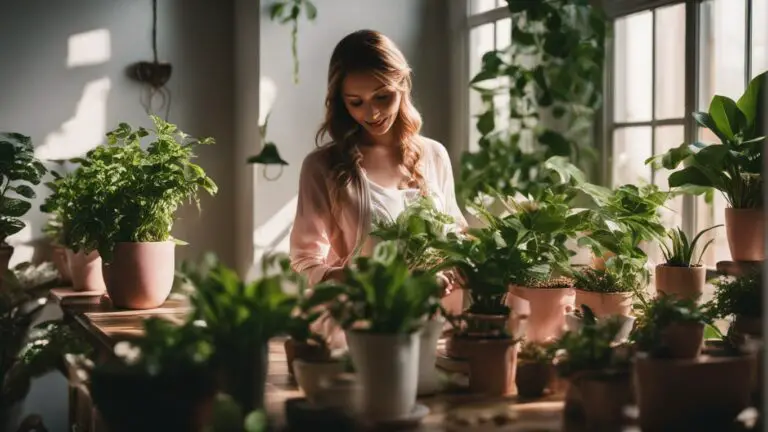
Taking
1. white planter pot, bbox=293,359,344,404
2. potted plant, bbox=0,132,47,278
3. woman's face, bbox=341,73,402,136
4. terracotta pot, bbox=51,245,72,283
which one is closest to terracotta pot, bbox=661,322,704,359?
white planter pot, bbox=293,359,344,404

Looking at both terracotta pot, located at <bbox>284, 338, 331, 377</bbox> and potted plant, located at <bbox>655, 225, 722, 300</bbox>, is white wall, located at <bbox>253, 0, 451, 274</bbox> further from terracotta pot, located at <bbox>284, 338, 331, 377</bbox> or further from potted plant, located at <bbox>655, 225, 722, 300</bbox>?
→ terracotta pot, located at <bbox>284, 338, 331, 377</bbox>

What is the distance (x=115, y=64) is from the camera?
3768mm

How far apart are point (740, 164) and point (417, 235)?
0.84 meters

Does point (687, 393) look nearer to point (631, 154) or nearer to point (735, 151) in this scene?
point (735, 151)

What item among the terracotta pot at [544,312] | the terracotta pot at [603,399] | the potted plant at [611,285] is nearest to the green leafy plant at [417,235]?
the terracotta pot at [544,312]

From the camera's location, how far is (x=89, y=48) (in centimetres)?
372

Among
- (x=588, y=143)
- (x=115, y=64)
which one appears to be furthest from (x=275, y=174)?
(x=588, y=143)

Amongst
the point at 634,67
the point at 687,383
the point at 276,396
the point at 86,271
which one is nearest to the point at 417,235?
the point at 276,396

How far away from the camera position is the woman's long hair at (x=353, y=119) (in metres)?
2.61

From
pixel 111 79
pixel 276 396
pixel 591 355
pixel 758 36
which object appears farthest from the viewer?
pixel 111 79

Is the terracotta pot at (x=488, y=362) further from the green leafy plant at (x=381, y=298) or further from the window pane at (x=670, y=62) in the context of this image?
the window pane at (x=670, y=62)

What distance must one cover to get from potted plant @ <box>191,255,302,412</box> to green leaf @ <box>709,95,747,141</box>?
1.38 meters

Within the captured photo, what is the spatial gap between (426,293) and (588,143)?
1.85 m

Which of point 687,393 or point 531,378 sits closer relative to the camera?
point 687,393
